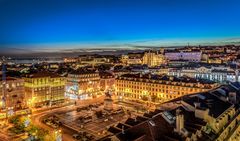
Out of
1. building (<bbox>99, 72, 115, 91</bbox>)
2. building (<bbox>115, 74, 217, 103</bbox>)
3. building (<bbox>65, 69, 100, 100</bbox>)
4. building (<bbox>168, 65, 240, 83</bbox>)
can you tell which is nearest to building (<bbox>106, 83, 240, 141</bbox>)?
building (<bbox>115, 74, 217, 103</bbox>)

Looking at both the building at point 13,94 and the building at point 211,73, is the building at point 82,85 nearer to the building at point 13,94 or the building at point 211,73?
the building at point 13,94

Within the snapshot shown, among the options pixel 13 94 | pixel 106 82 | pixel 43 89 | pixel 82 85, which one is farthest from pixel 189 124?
pixel 106 82

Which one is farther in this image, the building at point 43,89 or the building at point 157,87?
the building at point 43,89

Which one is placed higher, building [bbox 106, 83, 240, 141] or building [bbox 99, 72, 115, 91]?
building [bbox 106, 83, 240, 141]

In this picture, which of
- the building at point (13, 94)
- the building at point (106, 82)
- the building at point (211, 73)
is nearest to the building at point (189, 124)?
the building at point (13, 94)

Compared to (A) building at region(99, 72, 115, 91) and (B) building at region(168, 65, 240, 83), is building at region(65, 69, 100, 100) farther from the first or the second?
(B) building at region(168, 65, 240, 83)

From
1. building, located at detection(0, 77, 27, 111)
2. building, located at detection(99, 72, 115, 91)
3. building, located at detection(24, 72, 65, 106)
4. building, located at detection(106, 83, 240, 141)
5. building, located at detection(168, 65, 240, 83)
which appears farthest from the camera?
building, located at detection(168, 65, 240, 83)

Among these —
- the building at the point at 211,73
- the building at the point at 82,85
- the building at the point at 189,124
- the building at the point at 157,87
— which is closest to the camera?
Answer: the building at the point at 189,124
